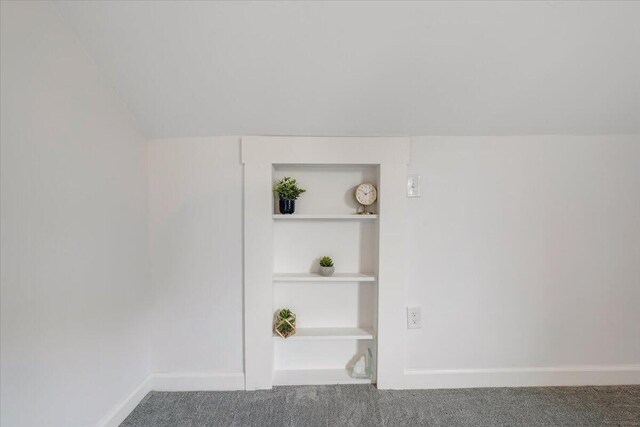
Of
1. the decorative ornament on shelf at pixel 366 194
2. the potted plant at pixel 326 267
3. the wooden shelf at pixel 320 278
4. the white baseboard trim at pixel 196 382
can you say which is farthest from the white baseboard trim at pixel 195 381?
the decorative ornament on shelf at pixel 366 194

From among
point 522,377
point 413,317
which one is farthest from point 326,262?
point 522,377

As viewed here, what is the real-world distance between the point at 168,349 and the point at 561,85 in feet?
8.24

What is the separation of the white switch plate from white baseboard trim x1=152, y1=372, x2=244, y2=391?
1.45m

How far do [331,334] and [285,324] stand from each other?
0.28 metres

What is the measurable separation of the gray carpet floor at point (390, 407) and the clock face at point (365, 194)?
1.08 m

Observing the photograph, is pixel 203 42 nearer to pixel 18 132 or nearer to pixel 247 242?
pixel 18 132

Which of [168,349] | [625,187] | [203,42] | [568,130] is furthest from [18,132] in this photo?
[625,187]

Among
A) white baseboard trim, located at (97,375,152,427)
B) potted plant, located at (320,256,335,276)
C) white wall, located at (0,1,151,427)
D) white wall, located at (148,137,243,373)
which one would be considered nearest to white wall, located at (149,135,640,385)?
white wall, located at (148,137,243,373)

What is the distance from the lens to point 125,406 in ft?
5.14

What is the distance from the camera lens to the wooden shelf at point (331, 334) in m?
1.80

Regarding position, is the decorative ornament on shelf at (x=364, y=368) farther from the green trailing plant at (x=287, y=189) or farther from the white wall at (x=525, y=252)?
the green trailing plant at (x=287, y=189)

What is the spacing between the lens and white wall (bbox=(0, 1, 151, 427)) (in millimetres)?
1023

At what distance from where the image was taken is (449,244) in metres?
1.84

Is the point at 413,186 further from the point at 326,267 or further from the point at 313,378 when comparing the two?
the point at 313,378
